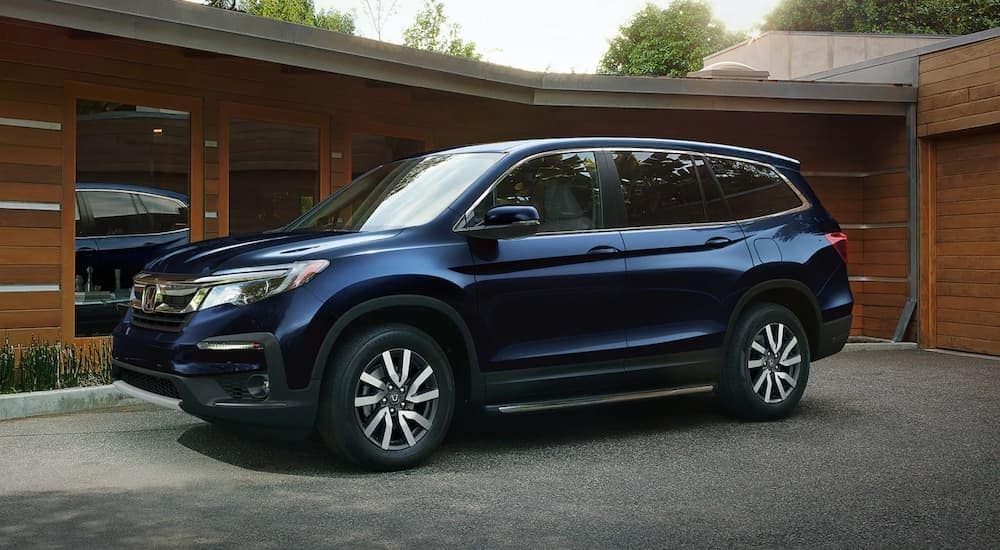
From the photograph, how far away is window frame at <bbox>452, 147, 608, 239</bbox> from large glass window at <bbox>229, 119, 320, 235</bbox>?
5.17 metres

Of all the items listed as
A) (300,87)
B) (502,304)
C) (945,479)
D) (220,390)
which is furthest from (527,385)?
→ (300,87)

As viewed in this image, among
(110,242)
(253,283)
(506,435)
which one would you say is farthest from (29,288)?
(506,435)

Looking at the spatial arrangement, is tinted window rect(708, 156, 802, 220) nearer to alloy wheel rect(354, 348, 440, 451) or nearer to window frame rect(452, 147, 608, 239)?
window frame rect(452, 147, 608, 239)

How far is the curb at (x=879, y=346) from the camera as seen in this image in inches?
489

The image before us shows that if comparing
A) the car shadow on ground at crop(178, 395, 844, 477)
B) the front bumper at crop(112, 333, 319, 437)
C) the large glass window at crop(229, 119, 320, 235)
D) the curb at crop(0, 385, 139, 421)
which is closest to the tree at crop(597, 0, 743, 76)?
the large glass window at crop(229, 119, 320, 235)

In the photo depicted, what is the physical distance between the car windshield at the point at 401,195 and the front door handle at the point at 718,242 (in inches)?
63.3

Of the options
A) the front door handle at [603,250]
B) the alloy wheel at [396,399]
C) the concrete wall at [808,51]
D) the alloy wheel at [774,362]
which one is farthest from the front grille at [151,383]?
the concrete wall at [808,51]

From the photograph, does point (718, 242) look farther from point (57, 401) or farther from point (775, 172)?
point (57, 401)

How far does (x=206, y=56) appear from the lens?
397 inches

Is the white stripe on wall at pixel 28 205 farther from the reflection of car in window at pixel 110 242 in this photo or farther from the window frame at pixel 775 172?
the window frame at pixel 775 172

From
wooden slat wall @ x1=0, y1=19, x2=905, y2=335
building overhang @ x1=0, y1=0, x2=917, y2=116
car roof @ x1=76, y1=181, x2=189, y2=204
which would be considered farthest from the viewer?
car roof @ x1=76, y1=181, x2=189, y2=204

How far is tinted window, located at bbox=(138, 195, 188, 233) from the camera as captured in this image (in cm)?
1009

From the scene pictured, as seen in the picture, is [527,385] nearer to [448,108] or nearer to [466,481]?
[466,481]

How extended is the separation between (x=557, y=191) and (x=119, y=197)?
5.08m
